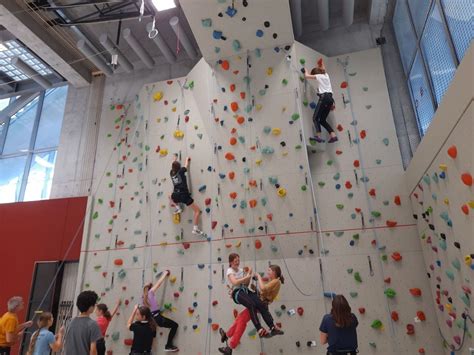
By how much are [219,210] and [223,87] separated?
194 centimetres

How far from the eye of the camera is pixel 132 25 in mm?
7250

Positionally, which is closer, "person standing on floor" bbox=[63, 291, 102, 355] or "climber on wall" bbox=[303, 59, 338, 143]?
"person standing on floor" bbox=[63, 291, 102, 355]

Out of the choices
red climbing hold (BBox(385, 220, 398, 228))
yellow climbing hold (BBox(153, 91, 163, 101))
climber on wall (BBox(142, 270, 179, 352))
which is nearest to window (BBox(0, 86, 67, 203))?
yellow climbing hold (BBox(153, 91, 163, 101))

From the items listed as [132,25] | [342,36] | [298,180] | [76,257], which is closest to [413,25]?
[342,36]

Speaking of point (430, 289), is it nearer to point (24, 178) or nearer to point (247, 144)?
point (247, 144)

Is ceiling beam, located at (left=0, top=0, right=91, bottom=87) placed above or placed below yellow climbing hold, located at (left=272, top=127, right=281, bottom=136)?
above

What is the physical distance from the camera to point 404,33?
587cm

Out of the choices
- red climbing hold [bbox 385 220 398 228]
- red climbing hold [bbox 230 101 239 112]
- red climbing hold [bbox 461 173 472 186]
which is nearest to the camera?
red climbing hold [bbox 461 173 472 186]

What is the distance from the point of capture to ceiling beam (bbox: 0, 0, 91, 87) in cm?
636

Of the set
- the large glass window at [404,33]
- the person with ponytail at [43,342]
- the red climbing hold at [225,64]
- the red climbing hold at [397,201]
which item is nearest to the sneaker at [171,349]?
the person with ponytail at [43,342]

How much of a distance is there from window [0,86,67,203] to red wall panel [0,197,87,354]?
0.97 metres

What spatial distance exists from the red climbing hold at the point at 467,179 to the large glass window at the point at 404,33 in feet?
9.63

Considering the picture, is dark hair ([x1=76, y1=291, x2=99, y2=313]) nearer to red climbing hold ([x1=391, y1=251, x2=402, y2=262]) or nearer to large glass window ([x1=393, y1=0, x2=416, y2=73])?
red climbing hold ([x1=391, y1=251, x2=402, y2=262])

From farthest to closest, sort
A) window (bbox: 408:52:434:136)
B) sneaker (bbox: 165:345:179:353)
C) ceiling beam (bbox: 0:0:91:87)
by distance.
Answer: ceiling beam (bbox: 0:0:91:87) → sneaker (bbox: 165:345:179:353) → window (bbox: 408:52:434:136)
